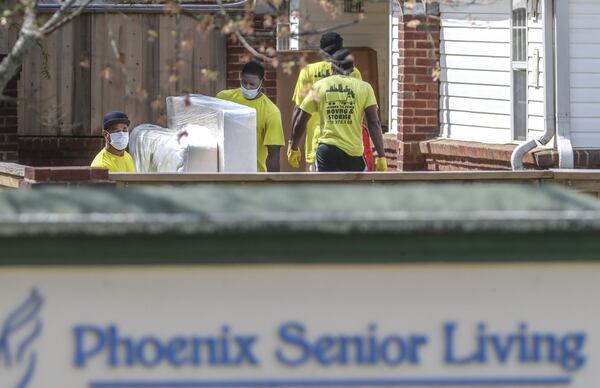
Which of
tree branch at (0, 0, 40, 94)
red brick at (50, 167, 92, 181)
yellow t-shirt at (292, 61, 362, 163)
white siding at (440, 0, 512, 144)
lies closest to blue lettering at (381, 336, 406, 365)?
tree branch at (0, 0, 40, 94)

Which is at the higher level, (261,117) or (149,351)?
(261,117)

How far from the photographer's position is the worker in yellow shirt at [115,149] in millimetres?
10594

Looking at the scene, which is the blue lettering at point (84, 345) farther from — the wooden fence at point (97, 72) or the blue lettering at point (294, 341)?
the wooden fence at point (97, 72)

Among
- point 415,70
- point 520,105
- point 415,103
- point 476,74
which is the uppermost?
point 415,70

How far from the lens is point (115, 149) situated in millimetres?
10797

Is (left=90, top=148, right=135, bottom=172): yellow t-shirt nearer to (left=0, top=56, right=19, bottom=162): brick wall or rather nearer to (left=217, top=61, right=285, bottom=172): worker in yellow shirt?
(left=217, top=61, right=285, bottom=172): worker in yellow shirt

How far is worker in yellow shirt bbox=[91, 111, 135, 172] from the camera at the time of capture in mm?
10594

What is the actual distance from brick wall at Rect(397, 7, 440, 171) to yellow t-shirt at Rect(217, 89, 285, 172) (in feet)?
10.1

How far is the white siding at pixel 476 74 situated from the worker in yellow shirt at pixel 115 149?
4136mm

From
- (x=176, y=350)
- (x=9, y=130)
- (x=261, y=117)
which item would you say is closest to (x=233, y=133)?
(x=261, y=117)

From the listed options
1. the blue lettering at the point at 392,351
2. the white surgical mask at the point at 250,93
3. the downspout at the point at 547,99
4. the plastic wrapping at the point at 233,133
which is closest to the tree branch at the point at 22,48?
the blue lettering at the point at 392,351

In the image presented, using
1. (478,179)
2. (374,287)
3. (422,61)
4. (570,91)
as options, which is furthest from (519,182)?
(374,287)

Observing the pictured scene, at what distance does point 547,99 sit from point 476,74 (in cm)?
167

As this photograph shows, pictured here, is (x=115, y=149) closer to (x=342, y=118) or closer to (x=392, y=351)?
(x=342, y=118)
